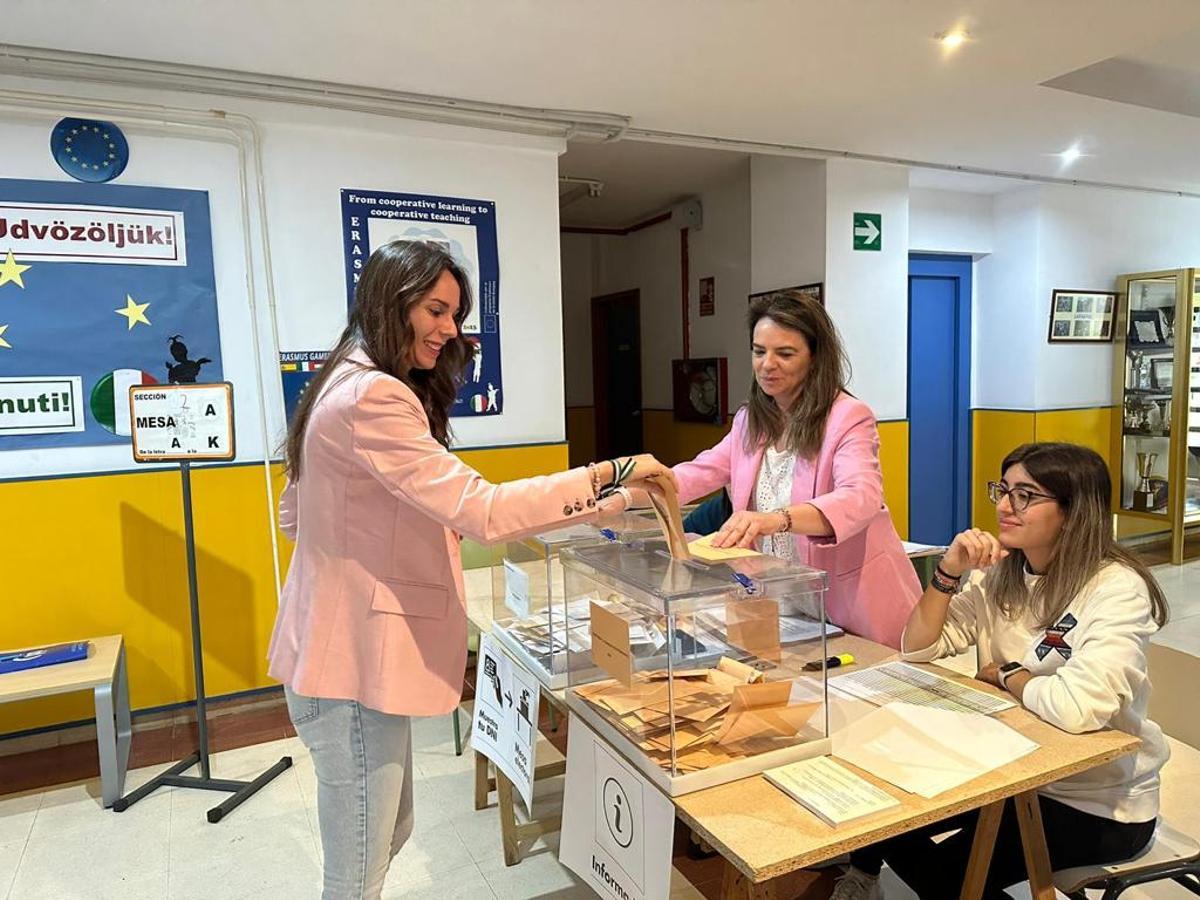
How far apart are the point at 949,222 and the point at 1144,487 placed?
2.43 metres

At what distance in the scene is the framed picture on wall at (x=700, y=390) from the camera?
5969 mm

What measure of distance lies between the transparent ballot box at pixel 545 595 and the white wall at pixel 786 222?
3.36 m

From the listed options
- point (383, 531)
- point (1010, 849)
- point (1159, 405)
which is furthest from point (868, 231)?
point (383, 531)

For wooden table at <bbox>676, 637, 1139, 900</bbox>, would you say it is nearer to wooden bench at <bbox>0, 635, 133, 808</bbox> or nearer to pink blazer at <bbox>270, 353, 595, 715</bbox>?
pink blazer at <bbox>270, 353, 595, 715</bbox>

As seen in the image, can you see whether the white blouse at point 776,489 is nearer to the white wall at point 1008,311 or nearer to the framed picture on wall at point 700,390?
the framed picture on wall at point 700,390

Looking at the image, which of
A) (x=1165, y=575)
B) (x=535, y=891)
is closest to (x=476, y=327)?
(x=535, y=891)

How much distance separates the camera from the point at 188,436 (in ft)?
9.23

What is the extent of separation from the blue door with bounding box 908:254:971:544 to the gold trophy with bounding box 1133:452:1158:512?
117 centimetres

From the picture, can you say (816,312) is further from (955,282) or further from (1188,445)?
(1188,445)

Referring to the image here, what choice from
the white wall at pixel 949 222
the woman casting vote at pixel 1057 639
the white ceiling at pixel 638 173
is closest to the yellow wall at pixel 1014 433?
the white wall at pixel 949 222

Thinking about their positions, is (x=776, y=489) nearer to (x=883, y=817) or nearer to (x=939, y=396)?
(x=883, y=817)

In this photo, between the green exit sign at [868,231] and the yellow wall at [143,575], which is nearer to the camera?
the yellow wall at [143,575]

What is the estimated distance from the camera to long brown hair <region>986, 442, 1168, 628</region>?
1.61 meters

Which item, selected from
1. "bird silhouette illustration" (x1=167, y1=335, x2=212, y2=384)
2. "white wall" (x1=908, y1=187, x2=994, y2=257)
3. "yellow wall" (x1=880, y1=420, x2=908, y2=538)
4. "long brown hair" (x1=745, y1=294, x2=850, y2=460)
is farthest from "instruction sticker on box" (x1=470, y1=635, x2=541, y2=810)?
"white wall" (x1=908, y1=187, x2=994, y2=257)
